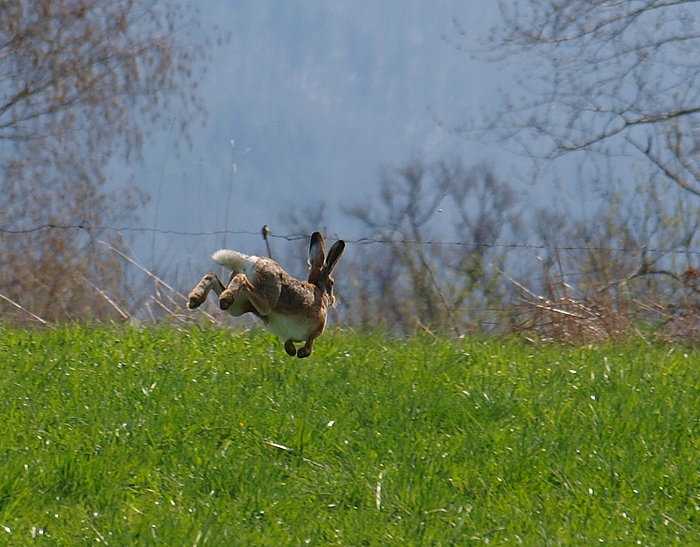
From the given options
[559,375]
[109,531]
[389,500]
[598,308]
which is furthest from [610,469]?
[598,308]

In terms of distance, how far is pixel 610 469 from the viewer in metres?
4.30

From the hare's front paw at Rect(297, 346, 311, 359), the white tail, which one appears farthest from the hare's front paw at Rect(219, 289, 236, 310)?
the hare's front paw at Rect(297, 346, 311, 359)

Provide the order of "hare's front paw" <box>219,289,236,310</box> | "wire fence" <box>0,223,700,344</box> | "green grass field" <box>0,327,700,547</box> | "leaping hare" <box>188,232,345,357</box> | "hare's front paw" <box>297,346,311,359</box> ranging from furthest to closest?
1. "wire fence" <box>0,223,700,344</box>
2. "green grass field" <box>0,327,700,547</box>
3. "hare's front paw" <box>297,346,311,359</box>
4. "leaping hare" <box>188,232,345,357</box>
5. "hare's front paw" <box>219,289,236,310</box>

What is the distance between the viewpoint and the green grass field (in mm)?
3727

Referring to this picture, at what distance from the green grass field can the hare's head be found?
43.2 inches

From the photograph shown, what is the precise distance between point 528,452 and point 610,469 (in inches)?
14.3

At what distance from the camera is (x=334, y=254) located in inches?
A: 110

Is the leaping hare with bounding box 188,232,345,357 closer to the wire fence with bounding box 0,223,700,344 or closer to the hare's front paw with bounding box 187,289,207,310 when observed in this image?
the hare's front paw with bounding box 187,289,207,310

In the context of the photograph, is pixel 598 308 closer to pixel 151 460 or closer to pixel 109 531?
pixel 151 460

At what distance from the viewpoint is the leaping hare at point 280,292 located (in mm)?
2584

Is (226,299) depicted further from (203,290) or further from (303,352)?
(303,352)

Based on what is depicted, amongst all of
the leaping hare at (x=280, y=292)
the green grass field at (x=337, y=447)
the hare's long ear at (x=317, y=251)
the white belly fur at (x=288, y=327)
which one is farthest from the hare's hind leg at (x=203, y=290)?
the green grass field at (x=337, y=447)

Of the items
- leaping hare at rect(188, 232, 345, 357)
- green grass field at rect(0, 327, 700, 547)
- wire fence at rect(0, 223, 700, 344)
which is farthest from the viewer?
wire fence at rect(0, 223, 700, 344)

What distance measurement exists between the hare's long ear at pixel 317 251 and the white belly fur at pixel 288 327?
0.18 metres
